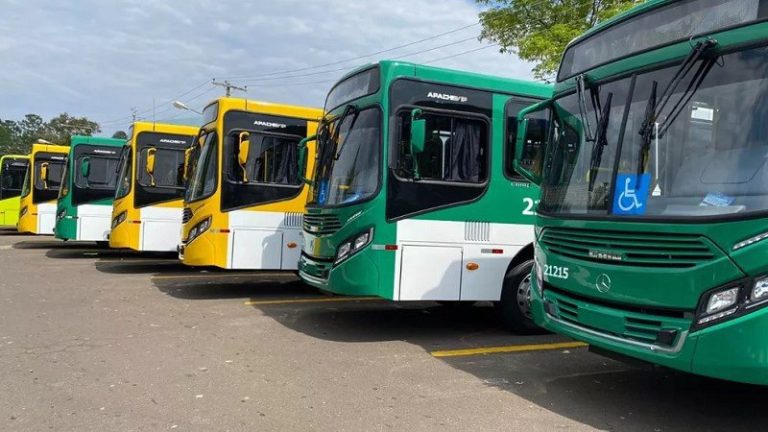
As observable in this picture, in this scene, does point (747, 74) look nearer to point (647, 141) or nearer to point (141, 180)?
point (647, 141)

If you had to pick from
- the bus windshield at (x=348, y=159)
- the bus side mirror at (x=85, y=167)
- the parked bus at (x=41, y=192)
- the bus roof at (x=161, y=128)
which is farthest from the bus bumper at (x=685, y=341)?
the parked bus at (x=41, y=192)

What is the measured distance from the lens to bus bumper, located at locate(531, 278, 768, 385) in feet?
12.3

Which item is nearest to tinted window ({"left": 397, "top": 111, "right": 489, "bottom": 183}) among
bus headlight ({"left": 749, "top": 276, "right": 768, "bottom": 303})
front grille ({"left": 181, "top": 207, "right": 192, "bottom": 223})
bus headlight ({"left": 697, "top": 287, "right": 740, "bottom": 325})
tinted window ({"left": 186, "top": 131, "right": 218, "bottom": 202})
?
bus headlight ({"left": 697, "top": 287, "right": 740, "bottom": 325})

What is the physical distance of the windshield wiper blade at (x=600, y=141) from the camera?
4.97m

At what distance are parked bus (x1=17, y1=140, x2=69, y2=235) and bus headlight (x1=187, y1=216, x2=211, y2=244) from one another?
11.3m

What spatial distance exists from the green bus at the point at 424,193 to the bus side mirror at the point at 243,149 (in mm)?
2292

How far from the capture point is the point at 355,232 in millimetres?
7098

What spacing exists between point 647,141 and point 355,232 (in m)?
3.51

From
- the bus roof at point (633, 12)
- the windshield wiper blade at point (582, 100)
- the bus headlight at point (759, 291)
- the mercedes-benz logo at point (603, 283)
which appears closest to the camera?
the bus headlight at point (759, 291)

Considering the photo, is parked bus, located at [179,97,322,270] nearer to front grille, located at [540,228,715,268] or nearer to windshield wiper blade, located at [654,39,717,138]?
front grille, located at [540,228,715,268]

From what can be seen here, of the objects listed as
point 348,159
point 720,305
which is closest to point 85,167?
point 348,159

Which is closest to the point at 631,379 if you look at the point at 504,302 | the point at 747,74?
the point at 504,302

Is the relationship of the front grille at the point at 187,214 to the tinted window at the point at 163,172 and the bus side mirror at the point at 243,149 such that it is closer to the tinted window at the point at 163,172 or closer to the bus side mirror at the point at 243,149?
the bus side mirror at the point at 243,149

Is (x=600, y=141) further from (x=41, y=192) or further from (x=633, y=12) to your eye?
(x=41, y=192)
